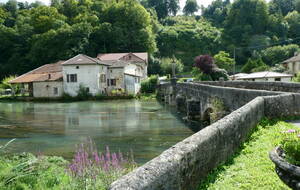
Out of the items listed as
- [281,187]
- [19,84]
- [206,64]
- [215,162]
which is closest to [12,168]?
[215,162]

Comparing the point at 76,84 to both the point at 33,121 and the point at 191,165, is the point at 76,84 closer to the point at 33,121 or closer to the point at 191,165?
the point at 33,121

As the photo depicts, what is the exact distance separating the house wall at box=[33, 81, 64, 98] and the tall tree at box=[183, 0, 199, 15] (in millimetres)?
113434

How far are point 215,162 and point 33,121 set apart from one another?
75.7 ft

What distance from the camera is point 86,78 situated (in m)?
48.1

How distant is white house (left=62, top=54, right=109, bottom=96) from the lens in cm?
4784

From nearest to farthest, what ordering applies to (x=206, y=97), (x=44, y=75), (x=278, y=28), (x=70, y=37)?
(x=206, y=97), (x=44, y=75), (x=70, y=37), (x=278, y=28)

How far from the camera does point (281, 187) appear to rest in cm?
380

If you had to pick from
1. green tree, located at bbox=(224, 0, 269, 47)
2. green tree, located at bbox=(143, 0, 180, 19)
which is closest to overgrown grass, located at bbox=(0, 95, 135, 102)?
green tree, located at bbox=(224, 0, 269, 47)

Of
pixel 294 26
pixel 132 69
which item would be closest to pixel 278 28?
pixel 294 26

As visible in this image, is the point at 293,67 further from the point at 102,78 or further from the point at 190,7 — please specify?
the point at 190,7

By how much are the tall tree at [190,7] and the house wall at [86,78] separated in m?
111

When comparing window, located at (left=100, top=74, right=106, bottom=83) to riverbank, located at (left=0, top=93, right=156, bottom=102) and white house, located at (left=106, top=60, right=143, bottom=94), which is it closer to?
white house, located at (left=106, top=60, right=143, bottom=94)

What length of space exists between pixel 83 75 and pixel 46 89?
697cm

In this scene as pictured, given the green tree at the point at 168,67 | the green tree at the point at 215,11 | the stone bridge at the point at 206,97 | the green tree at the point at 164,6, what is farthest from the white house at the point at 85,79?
the green tree at the point at 164,6
